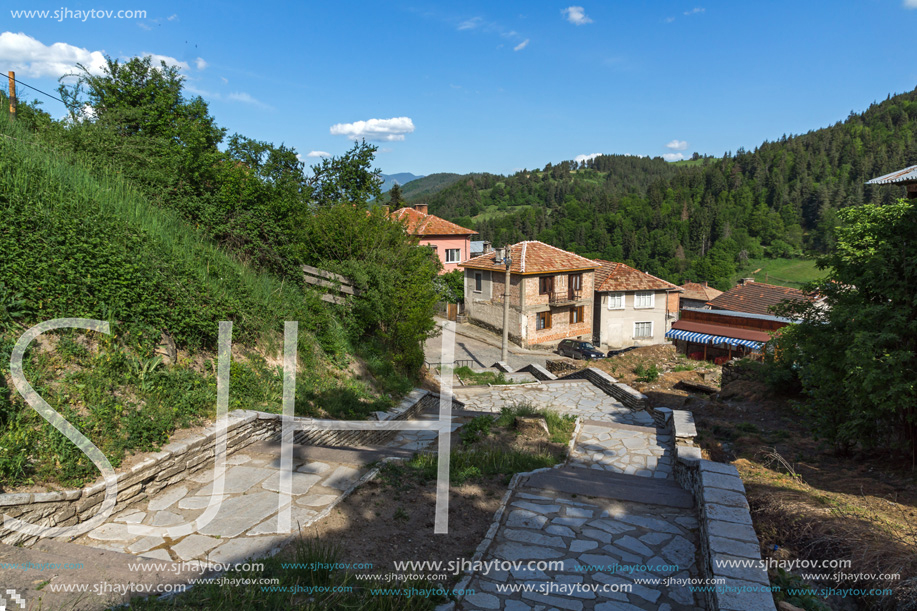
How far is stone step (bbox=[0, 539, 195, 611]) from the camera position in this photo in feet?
8.89

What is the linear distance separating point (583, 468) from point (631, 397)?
A: 5180mm

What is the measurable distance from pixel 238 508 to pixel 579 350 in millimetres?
25706

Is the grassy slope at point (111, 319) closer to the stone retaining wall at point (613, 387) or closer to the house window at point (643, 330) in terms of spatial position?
the stone retaining wall at point (613, 387)

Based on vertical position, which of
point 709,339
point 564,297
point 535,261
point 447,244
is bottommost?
point 709,339

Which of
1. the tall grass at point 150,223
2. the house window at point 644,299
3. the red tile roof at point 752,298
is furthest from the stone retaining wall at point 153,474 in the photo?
the house window at point 644,299

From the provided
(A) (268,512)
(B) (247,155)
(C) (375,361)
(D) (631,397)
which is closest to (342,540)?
(A) (268,512)

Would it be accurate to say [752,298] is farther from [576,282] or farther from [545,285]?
[545,285]

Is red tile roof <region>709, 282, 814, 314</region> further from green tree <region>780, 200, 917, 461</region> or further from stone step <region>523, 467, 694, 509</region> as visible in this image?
stone step <region>523, 467, 694, 509</region>

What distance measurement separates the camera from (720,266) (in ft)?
259

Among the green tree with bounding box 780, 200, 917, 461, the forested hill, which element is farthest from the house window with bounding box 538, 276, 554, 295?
the forested hill

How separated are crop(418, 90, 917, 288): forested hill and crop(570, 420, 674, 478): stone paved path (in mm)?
76478

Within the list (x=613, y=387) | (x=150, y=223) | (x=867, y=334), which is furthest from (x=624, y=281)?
(x=150, y=223)

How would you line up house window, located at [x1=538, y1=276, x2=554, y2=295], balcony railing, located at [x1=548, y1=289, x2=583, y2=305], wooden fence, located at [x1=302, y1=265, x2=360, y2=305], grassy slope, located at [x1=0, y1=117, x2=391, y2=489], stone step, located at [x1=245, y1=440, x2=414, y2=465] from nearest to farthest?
grassy slope, located at [x1=0, y1=117, x2=391, y2=489], stone step, located at [x1=245, y1=440, x2=414, y2=465], wooden fence, located at [x1=302, y1=265, x2=360, y2=305], house window, located at [x1=538, y1=276, x2=554, y2=295], balcony railing, located at [x1=548, y1=289, x2=583, y2=305]

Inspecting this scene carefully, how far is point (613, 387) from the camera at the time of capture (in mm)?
12719
